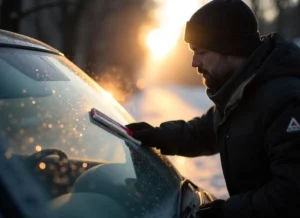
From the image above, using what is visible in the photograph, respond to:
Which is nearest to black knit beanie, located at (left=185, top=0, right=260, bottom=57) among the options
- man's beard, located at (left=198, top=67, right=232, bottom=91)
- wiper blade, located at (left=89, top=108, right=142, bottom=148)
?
man's beard, located at (left=198, top=67, right=232, bottom=91)

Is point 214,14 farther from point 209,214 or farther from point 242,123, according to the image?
point 209,214

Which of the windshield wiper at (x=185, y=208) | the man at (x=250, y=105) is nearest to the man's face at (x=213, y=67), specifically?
the man at (x=250, y=105)

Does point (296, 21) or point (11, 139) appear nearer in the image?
point (11, 139)

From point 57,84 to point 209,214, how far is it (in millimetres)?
861

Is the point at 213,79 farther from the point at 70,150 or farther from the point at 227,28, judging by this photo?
the point at 70,150

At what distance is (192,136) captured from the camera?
2.60m

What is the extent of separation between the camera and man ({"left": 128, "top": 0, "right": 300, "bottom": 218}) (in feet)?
5.68

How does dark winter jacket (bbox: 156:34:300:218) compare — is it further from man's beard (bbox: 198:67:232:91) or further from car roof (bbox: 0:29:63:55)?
car roof (bbox: 0:29:63:55)

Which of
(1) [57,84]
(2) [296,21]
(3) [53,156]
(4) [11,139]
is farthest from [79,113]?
(2) [296,21]

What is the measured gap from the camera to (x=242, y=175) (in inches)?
77.9

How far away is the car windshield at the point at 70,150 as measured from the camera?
166 cm

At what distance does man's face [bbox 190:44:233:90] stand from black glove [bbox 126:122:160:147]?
0.43 metres

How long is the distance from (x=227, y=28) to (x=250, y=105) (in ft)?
1.15

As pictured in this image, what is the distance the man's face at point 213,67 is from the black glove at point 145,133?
431mm
